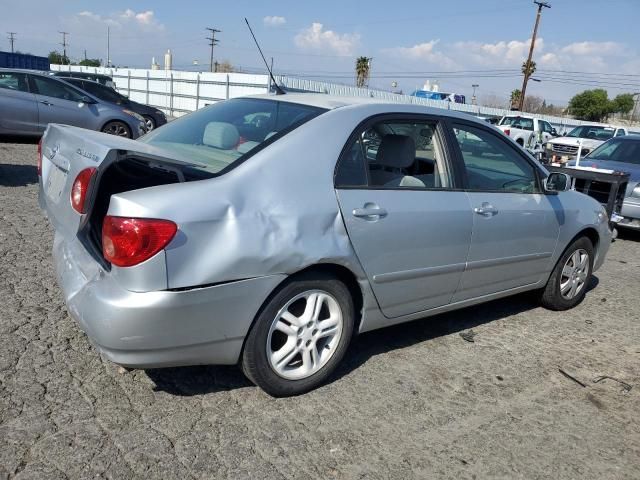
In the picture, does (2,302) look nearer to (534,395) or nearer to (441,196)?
(441,196)

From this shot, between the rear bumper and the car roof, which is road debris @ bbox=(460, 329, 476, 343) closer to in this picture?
the car roof

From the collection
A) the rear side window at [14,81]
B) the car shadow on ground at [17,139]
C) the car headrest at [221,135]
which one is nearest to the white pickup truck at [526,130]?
the car shadow on ground at [17,139]

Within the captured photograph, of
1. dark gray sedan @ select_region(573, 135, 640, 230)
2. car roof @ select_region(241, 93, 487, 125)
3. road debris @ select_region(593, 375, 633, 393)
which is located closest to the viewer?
car roof @ select_region(241, 93, 487, 125)

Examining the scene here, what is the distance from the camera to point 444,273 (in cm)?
361

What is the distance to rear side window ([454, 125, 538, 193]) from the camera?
3.84 metres

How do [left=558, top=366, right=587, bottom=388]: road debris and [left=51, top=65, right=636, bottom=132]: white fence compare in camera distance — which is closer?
[left=558, top=366, right=587, bottom=388]: road debris

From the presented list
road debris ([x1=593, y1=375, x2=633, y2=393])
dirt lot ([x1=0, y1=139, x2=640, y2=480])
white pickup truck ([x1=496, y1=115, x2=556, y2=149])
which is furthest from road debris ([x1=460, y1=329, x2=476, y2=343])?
white pickup truck ([x1=496, y1=115, x2=556, y2=149])

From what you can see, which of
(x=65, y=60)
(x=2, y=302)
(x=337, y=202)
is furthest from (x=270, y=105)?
(x=65, y=60)

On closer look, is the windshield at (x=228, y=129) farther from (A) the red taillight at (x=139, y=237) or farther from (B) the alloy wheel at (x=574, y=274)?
(B) the alloy wheel at (x=574, y=274)

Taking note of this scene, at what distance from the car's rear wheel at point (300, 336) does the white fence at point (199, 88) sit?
54.1 ft

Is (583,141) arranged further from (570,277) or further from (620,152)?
(570,277)

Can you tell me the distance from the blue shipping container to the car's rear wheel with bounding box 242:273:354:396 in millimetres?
40737

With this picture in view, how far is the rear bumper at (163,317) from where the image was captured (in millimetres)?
2465

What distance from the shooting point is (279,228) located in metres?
2.73
